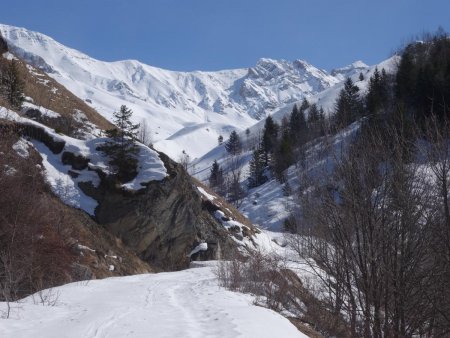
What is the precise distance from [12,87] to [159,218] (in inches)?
575

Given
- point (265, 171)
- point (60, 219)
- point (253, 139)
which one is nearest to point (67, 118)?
point (60, 219)

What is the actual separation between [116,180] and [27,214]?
885 centimetres

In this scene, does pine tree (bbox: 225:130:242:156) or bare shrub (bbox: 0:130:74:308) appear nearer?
bare shrub (bbox: 0:130:74:308)

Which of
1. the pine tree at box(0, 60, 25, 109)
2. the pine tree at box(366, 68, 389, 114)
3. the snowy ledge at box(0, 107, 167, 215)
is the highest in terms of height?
the pine tree at box(366, 68, 389, 114)

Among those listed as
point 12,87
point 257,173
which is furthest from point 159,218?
point 257,173

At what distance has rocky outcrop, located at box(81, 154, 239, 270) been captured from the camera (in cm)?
2270

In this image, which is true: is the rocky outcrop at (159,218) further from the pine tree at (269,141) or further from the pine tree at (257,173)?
the pine tree at (269,141)

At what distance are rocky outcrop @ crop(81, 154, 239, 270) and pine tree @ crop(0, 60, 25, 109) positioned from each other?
1079 centimetres

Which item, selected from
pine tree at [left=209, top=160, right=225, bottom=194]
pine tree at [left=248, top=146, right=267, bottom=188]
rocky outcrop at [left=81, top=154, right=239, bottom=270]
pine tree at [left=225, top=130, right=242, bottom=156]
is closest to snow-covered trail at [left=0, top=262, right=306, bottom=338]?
rocky outcrop at [left=81, top=154, right=239, bottom=270]

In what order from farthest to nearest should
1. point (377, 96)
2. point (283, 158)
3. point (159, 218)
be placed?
point (283, 158), point (377, 96), point (159, 218)

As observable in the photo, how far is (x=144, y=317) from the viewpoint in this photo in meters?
8.36

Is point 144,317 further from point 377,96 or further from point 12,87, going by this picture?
point 377,96

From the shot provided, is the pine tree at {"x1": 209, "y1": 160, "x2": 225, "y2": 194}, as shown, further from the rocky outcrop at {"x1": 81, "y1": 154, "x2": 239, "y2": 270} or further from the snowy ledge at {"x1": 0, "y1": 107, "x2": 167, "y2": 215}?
the snowy ledge at {"x1": 0, "y1": 107, "x2": 167, "y2": 215}

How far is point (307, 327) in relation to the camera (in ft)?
34.5
